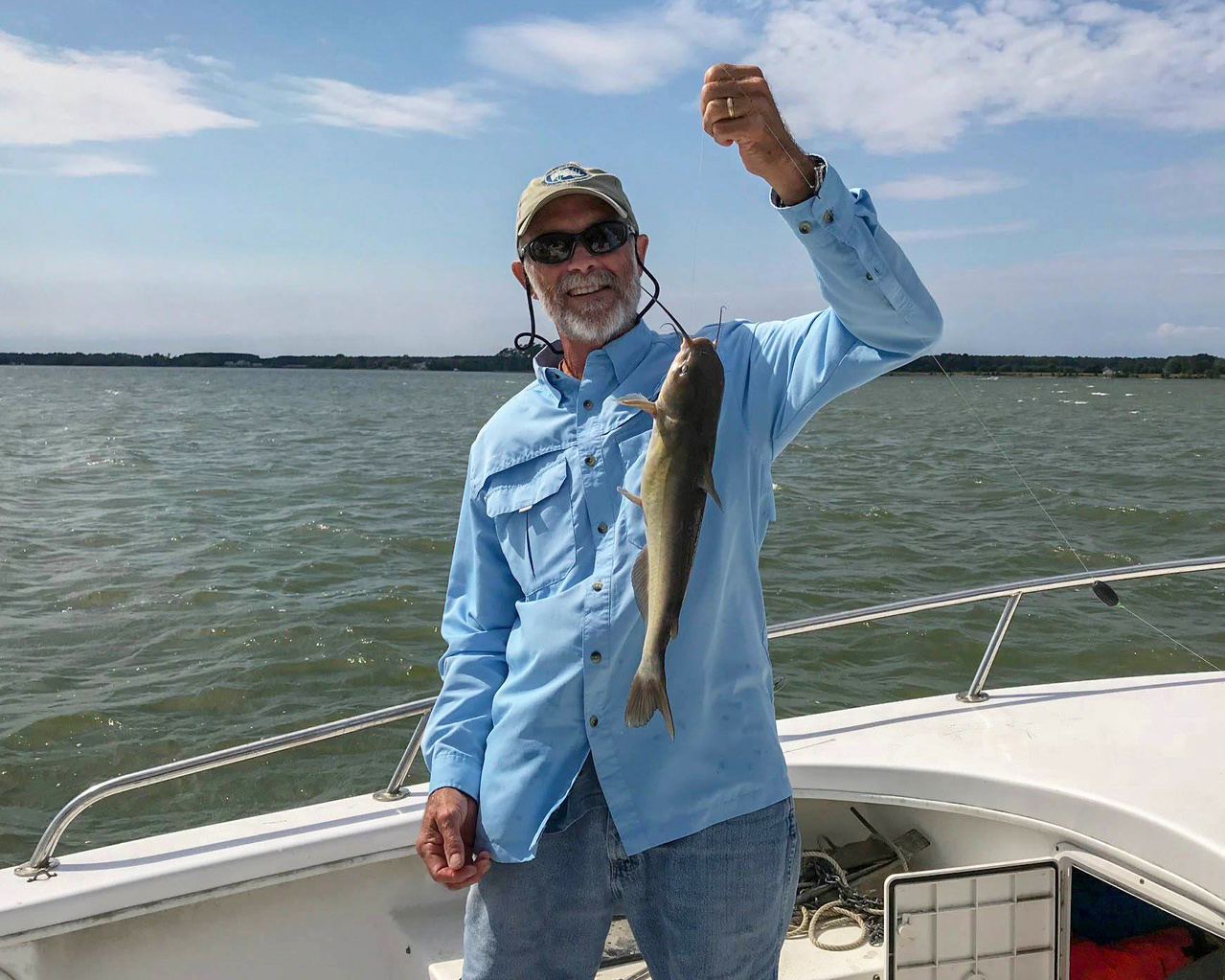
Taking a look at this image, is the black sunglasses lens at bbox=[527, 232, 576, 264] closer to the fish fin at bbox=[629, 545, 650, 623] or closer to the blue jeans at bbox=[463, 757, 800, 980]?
the fish fin at bbox=[629, 545, 650, 623]

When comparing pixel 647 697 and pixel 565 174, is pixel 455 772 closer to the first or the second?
pixel 647 697

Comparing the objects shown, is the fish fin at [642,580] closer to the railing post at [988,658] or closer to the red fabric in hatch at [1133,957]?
the red fabric in hatch at [1133,957]

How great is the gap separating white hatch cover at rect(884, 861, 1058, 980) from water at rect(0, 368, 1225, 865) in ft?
17.4

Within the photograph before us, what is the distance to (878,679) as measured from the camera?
9914 mm

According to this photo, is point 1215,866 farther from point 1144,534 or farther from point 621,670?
point 1144,534

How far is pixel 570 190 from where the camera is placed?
2547 millimetres

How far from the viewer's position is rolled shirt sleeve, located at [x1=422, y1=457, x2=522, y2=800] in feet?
8.59

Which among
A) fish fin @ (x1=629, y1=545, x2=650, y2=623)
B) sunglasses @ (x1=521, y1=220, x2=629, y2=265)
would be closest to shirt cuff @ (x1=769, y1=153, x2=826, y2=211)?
sunglasses @ (x1=521, y1=220, x2=629, y2=265)

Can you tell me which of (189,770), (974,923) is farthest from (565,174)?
(974,923)

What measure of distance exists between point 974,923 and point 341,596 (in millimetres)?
11033

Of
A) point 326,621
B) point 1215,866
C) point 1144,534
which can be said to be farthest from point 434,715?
point 1144,534

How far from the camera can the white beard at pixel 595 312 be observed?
263 centimetres

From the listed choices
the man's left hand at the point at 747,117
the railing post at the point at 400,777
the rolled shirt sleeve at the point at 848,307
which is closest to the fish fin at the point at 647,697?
the rolled shirt sleeve at the point at 848,307

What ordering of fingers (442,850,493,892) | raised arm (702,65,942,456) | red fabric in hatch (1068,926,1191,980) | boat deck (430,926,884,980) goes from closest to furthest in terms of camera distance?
raised arm (702,65,942,456), fingers (442,850,493,892), red fabric in hatch (1068,926,1191,980), boat deck (430,926,884,980)
